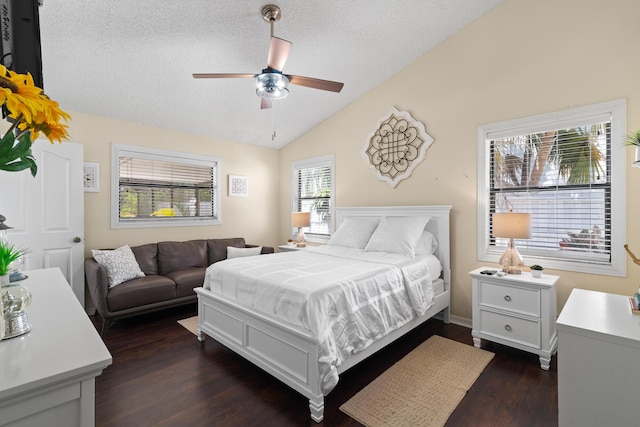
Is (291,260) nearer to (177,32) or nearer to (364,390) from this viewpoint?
(364,390)

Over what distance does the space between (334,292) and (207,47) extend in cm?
261

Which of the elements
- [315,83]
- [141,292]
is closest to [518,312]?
[315,83]

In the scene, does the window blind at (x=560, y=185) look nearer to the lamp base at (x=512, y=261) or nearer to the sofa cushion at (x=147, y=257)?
the lamp base at (x=512, y=261)

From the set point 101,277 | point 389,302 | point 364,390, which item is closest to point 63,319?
point 364,390

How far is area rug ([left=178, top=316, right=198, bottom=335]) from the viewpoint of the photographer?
325 cm

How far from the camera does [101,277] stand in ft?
10.3

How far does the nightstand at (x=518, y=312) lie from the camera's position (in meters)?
2.46

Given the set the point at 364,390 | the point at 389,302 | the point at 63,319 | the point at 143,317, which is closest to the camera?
the point at 63,319

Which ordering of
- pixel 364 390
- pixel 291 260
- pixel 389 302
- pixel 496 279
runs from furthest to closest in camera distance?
pixel 291 260 → pixel 496 279 → pixel 389 302 → pixel 364 390

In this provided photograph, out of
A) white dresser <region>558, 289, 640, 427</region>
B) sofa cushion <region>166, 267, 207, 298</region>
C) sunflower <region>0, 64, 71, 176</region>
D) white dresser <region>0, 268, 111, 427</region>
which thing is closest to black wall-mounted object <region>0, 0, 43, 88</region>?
sunflower <region>0, 64, 71, 176</region>

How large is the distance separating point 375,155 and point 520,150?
1678 millimetres

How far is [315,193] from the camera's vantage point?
5113 millimetres

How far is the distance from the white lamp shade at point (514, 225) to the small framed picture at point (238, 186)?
12.5 feet

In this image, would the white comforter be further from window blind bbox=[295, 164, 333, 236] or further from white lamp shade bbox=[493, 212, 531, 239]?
window blind bbox=[295, 164, 333, 236]
